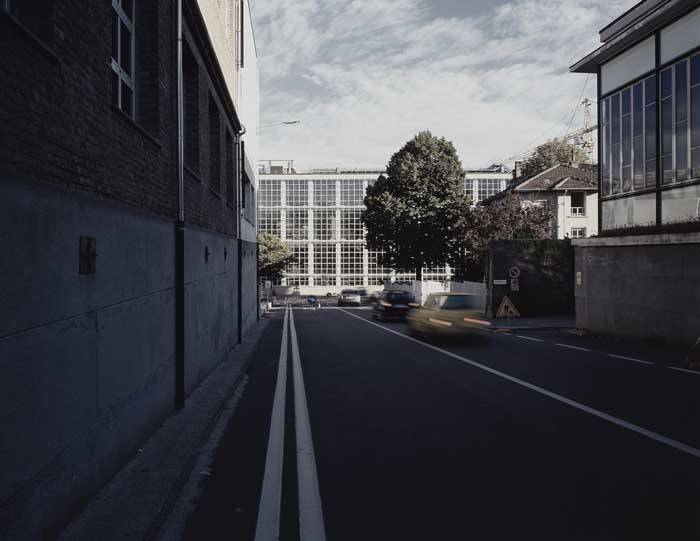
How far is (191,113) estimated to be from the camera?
11727 mm

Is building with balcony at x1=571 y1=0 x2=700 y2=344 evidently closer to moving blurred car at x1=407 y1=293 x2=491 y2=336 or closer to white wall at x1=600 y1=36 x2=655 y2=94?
white wall at x1=600 y1=36 x2=655 y2=94

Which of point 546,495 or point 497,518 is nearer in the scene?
point 497,518

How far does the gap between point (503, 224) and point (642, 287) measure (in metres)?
20.2

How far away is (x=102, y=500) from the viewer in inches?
189

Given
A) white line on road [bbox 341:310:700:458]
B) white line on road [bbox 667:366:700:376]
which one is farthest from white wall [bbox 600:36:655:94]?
white line on road [bbox 341:310:700:458]

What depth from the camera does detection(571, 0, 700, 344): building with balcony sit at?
17000mm

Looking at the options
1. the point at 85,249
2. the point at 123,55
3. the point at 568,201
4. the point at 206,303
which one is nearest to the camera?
the point at 85,249

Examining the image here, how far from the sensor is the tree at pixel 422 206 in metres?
44.5

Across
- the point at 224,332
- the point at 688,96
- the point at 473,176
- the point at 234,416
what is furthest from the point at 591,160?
the point at 234,416

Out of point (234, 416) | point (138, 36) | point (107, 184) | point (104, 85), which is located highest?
point (138, 36)

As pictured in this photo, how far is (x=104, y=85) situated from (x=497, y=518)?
5.09m

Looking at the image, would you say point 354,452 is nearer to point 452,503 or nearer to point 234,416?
point 452,503

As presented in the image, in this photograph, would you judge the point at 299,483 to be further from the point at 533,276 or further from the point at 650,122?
the point at 533,276

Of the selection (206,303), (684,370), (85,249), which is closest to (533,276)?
(684,370)
